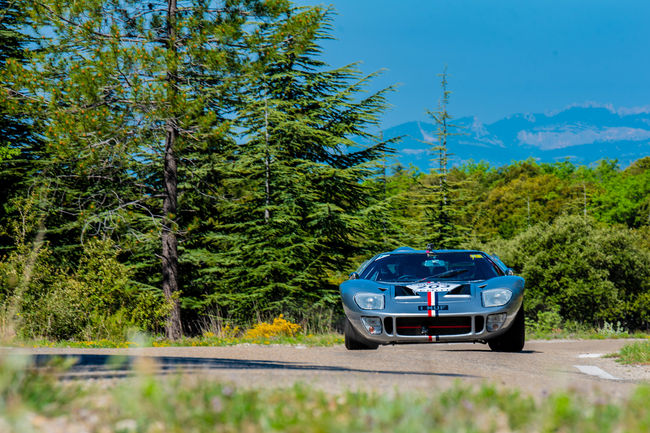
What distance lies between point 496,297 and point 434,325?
0.85 metres

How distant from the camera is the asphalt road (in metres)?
3.99


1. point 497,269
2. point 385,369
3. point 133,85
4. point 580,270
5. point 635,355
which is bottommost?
point 580,270

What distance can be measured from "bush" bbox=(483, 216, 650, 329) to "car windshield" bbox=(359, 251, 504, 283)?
38872mm

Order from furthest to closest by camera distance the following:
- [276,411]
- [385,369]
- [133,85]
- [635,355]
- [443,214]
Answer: [443,214] < [133,85] < [635,355] < [385,369] < [276,411]

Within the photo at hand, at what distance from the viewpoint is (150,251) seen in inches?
883

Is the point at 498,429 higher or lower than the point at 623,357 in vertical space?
higher

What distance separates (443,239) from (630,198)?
51.6 m

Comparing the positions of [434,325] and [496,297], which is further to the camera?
[496,297]

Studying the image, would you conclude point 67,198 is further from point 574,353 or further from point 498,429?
point 498,429

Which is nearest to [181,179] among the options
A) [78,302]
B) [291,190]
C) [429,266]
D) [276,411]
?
[291,190]

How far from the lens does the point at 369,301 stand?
7434mm

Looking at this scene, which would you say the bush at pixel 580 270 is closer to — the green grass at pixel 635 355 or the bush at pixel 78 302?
the bush at pixel 78 302

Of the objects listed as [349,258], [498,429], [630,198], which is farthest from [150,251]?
[630,198]

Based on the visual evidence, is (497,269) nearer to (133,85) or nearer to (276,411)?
(276,411)
